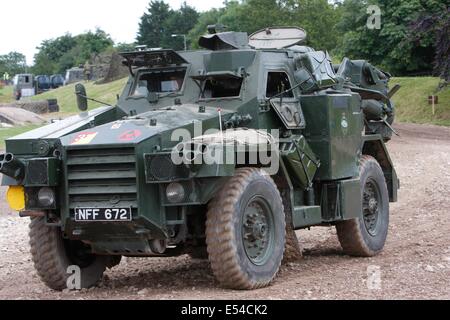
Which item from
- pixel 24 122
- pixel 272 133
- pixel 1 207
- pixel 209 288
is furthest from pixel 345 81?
pixel 24 122

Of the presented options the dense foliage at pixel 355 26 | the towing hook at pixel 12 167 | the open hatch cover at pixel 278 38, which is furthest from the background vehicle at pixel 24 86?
the towing hook at pixel 12 167

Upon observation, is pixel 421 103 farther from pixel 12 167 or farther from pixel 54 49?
pixel 54 49

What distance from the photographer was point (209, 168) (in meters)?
8.02

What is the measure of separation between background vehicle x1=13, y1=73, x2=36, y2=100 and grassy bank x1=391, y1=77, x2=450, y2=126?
36.2m

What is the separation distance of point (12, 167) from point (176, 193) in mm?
1591

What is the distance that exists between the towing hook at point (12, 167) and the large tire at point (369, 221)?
4026 mm

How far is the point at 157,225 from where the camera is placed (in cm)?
820

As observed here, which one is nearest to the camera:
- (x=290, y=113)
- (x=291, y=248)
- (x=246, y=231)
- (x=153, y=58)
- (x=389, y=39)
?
(x=246, y=231)

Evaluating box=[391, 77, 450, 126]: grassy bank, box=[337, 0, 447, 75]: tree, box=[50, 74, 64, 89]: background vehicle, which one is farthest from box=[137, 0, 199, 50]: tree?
box=[391, 77, 450, 126]: grassy bank

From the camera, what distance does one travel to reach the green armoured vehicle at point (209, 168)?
27.0ft

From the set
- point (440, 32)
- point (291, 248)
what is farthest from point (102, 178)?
point (440, 32)

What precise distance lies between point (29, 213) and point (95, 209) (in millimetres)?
805
